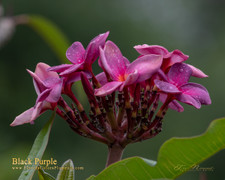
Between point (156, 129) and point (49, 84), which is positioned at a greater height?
point (49, 84)

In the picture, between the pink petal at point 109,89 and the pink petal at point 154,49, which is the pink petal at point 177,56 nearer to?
the pink petal at point 154,49

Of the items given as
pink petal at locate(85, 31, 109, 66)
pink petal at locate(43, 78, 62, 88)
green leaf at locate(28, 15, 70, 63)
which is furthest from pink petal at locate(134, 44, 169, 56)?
green leaf at locate(28, 15, 70, 63)

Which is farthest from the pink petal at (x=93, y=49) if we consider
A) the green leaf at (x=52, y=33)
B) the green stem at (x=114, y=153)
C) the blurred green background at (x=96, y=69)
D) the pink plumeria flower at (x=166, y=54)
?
the blurred green background at (x=96, y=69)

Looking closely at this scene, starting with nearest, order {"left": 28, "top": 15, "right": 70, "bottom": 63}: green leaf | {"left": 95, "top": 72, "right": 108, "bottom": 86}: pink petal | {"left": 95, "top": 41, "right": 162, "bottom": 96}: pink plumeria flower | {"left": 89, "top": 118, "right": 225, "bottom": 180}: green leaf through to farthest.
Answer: {"left": 89, "top": 118, "right": 225, "bottom": 180}: green leaf, {"left": 95, "top": 41, "right": 162, "bottom": 96}: pink plumeria flower, {"left": 95, "top": 72, "right": 108, "bottom": 86}: pink petal, {"left": 28, "top": 15, "right": 70, "bottom": 63}: green leaf

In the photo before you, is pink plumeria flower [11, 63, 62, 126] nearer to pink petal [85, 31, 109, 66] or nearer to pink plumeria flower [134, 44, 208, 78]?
pink petal [85, 31, 109, 66]

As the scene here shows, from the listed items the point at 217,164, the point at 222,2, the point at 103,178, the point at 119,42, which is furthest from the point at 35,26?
the point at 222,2

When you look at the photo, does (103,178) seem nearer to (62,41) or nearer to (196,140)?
(196,140)
